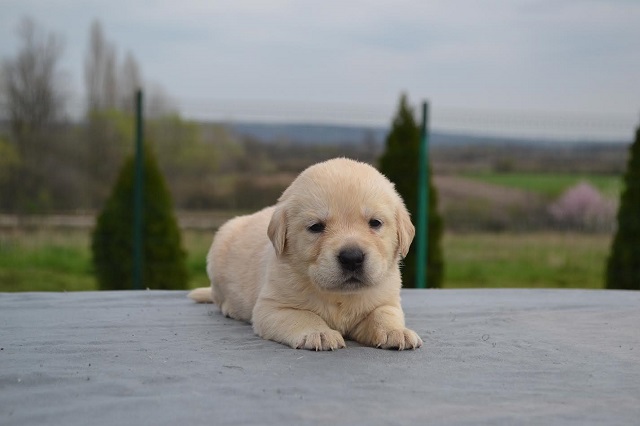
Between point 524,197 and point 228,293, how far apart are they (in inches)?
302

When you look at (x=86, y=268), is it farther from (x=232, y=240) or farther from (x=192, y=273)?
(x=232, y=240)

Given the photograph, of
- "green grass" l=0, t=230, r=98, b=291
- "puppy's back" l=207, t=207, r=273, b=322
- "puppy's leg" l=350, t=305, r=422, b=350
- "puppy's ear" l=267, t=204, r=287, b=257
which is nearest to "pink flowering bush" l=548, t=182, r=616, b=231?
"green grass" l=0, t=230, r=98, b=291

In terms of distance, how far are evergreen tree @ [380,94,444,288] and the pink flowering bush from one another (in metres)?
2.65

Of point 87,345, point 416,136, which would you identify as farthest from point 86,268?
point 87,345

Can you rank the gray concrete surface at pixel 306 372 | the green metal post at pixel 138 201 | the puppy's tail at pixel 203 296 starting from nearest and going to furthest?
the gray concrete surface at pixel 306 372
the puppy's tail at pixel 203 296
the green metal post at pixel 138 201

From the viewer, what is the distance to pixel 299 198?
11.1 feet

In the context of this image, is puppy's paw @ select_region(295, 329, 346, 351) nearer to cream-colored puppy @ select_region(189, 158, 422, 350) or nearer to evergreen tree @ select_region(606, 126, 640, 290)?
cream-colored puppy @ select_region(189, 158, 422, 350)

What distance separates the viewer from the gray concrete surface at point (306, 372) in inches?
94.7

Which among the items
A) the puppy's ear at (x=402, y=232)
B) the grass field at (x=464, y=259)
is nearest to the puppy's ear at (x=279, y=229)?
the puppy's ear at (x=402, y=232)

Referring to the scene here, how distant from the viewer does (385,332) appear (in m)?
3.37

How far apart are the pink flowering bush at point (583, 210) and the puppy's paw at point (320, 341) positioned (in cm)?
858

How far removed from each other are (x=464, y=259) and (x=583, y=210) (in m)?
2.00

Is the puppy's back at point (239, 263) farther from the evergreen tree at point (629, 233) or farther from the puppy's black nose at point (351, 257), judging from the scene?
the evergreen tree at point (629, 233)

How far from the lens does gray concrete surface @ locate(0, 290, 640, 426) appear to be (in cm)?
241
